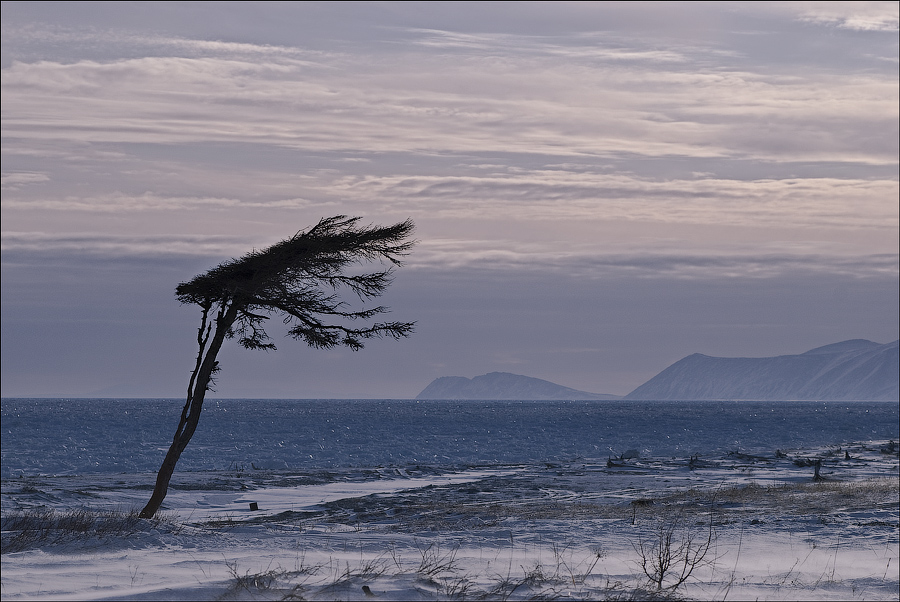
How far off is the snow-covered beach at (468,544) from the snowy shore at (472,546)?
4 centimetres

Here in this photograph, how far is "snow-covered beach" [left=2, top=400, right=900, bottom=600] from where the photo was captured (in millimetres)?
9445

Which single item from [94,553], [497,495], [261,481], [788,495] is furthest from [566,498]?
[94,553]

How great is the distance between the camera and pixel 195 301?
17.0 meters

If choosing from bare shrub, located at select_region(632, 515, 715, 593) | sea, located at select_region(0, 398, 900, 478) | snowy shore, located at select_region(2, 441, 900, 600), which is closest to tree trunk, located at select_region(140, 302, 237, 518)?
snowy shore, located at select_region(2, 441, 900, 600)

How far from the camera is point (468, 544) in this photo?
1402 cm

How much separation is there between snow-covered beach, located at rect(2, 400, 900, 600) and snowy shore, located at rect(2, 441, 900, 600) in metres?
0.04

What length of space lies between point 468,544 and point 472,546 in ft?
0.75

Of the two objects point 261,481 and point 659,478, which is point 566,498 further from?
point 261,481

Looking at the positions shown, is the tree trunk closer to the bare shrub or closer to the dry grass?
the dry grass

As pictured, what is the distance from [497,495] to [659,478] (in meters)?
9.21

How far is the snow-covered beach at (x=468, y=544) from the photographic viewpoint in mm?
9445

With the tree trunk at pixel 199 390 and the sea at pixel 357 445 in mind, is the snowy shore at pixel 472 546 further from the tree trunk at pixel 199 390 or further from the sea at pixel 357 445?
the sea at pixel 357 445

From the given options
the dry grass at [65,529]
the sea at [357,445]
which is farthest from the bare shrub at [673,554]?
the sea at [357,445]

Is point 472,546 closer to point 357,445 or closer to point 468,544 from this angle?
point 468,544
